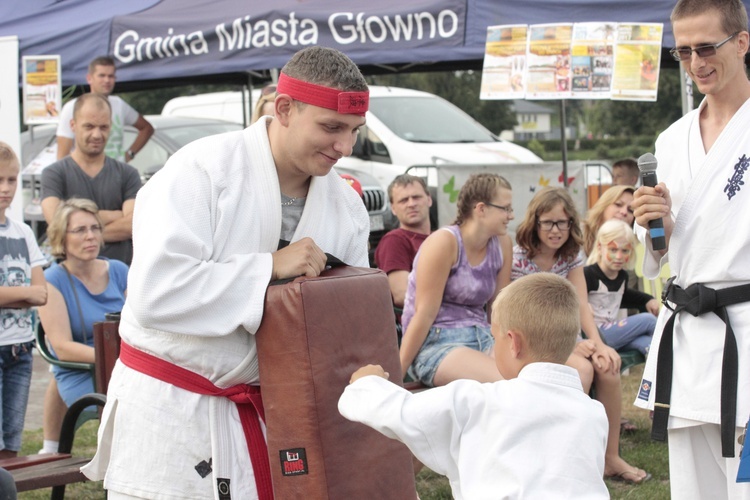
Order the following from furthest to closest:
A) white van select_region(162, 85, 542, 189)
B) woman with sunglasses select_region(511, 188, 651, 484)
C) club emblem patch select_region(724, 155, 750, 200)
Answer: white van select_region(162, 85, 542, 189)
woman with sunglasses select_region(511, 188, 651, 484)
club emblem patch select_region(724, 155, 750, 200)

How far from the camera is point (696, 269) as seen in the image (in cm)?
316

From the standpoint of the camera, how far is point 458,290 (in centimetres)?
518

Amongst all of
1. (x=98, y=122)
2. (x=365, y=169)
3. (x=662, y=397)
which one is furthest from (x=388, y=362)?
(x=365, y=169)

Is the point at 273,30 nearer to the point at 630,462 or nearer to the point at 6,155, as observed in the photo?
the point at 6,155

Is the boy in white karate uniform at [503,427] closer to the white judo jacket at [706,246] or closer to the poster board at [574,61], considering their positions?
the white judo jacket at [706,246]

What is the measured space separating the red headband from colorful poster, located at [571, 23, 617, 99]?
4764 millimetres

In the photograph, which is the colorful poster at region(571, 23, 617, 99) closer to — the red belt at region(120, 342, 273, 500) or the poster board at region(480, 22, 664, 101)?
the poster board at region(480, 22, 664, 101)

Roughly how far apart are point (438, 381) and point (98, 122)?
291 centimetres

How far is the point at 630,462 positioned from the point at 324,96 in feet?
12.5

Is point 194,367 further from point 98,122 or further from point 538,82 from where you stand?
point 538,82

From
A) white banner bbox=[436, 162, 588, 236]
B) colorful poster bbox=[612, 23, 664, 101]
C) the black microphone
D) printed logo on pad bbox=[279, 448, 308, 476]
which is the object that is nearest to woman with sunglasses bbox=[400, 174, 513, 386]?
the black microphone

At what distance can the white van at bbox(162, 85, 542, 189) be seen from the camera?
11.1 metres

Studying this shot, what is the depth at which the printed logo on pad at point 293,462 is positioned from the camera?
8.39 feet

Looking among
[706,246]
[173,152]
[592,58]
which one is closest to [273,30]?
[592,58]
